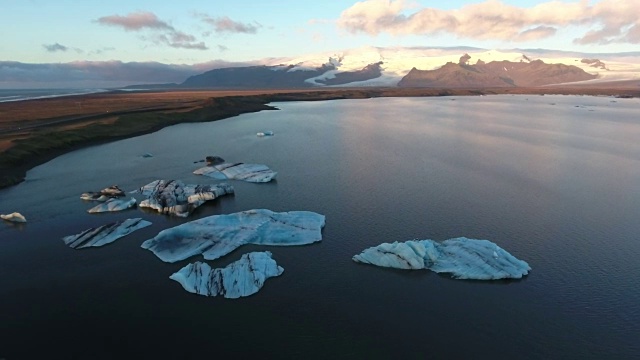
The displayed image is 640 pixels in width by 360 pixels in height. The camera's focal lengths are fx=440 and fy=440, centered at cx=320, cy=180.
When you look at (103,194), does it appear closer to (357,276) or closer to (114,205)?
(114,205)

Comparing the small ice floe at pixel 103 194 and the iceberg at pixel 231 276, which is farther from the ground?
the small ice floe at pixel 103 194

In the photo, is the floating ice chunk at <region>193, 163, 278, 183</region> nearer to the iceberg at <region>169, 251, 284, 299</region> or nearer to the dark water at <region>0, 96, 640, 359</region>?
the dark water at <region>0, 96, 640, 359</region>

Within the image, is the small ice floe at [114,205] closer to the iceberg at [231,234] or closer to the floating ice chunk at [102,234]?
the floating ice chunk at [102,234]

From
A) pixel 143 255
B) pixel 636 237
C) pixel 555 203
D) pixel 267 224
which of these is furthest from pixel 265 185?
pixel 636 237

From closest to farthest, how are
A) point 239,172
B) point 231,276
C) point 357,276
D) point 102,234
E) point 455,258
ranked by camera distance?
point 231,276, point 357,276, point 455,258, point 102,234, point 239,172

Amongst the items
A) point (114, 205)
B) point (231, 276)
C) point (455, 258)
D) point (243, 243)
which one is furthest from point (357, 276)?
point (114, 205)

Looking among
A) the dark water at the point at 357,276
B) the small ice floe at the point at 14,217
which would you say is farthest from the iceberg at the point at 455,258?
the small ice floe at the point at 14,217
